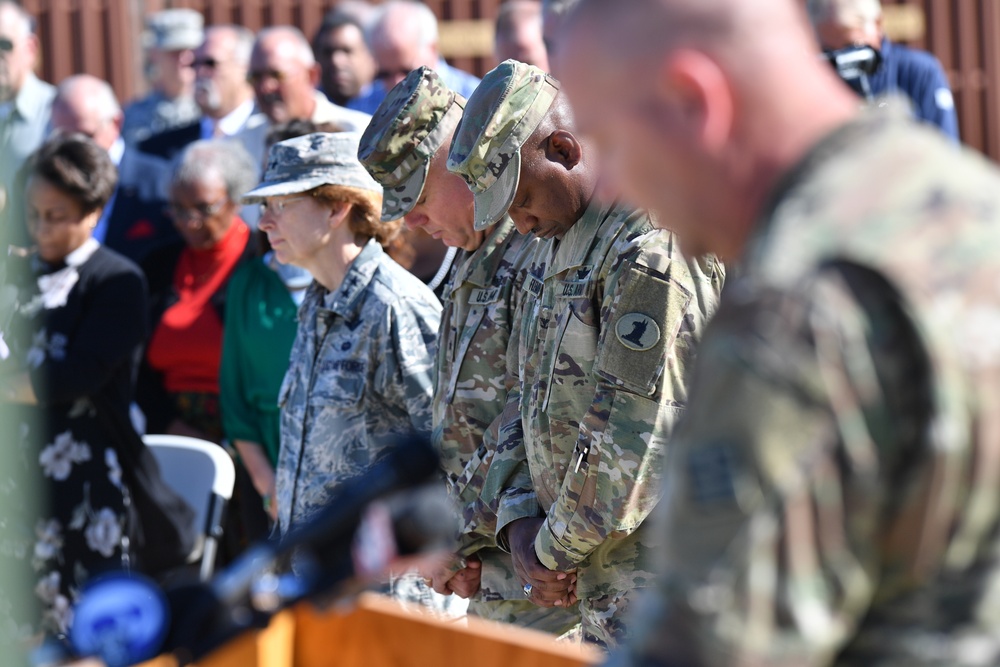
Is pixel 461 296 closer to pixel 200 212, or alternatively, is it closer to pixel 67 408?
pixel 67 408

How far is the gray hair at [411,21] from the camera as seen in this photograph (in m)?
6.08

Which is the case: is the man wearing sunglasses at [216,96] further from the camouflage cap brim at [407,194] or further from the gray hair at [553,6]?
the camouflage cap brim at [407,194]

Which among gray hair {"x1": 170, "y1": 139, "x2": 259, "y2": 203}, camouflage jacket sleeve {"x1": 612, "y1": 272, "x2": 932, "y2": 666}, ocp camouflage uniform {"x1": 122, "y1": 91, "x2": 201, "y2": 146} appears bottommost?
ocp camouflage uniform {"x1": 122, "y1": 91, "x2": 201, "y2": 146}

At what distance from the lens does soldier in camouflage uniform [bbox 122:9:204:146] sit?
25.1ft

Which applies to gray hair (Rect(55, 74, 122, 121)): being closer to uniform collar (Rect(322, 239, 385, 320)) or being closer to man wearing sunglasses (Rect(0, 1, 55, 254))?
man wearing sunglasses (Rect(0, 1, 55, 254))

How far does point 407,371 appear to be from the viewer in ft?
11.0

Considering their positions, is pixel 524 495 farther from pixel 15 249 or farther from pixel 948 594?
pixel 15 249

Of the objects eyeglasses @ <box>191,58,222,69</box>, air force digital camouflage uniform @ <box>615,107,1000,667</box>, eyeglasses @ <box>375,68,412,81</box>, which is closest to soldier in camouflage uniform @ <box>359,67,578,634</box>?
air force digital camouflage uniform @ <box>615,107,1000,667</box>

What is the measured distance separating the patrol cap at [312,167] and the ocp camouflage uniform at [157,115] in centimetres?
409

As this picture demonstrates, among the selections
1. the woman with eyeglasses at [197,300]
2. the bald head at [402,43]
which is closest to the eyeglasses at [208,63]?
the bald head at [402,43]

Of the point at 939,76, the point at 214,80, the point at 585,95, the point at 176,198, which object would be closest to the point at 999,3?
the point at 939,76

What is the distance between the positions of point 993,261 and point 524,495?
1937 mm

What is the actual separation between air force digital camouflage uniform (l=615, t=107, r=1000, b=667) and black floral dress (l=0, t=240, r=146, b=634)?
11.4 ft

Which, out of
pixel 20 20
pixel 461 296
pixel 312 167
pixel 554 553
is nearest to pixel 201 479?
pixel 312 167
